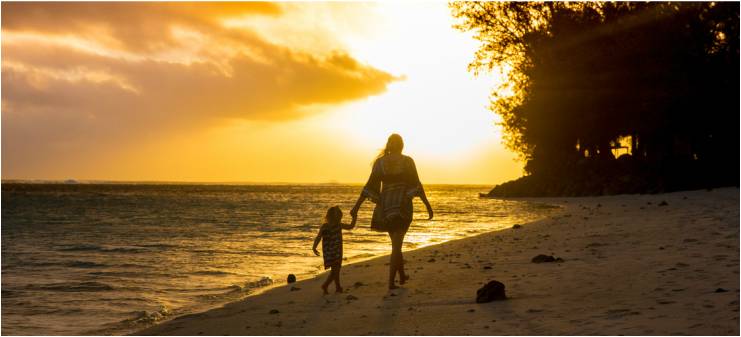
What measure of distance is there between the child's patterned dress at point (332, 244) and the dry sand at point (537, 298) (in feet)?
1.89

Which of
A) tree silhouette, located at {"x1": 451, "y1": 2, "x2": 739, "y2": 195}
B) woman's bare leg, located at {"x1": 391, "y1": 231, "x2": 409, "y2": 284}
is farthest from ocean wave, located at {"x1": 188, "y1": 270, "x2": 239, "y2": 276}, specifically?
tree silhouette, located at {"x1": 451, "y1": 2, "x2": 739, "y2": 195}

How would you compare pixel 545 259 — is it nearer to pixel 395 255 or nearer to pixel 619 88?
pixel 395 255

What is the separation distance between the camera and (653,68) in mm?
48125

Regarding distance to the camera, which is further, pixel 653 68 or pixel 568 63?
pixel 568 63

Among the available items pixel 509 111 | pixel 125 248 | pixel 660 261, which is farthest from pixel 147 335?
pixel 509 111

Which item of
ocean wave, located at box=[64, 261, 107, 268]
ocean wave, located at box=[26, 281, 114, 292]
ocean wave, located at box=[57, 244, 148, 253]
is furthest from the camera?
ocean wave, located at box=[57, 244, 148, 253]

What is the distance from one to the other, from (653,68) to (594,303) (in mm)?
43784

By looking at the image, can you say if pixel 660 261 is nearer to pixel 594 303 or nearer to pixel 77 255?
pixel 594 303

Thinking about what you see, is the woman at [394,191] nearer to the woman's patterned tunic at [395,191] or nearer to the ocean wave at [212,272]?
the woman's patterned tunic at [395,191]

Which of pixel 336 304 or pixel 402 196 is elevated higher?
pixel 402 196

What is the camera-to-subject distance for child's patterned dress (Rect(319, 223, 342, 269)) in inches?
447

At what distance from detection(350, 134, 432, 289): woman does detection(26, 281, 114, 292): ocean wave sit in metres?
6.91

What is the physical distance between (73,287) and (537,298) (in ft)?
34.5

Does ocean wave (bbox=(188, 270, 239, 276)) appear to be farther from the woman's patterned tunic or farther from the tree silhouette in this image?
the tree silhouette
